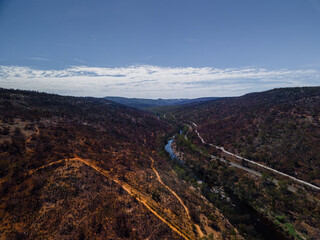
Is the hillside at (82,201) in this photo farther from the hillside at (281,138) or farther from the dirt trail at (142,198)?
the hillside at (281,138)

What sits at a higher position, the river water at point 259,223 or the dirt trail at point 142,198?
the dirt trail at point 142,198

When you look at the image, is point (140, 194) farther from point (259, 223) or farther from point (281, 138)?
point (281, 138)

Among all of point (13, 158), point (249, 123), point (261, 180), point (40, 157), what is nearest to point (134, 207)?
point (40, 157)

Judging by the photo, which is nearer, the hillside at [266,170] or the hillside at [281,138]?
the hillside at [266,170]

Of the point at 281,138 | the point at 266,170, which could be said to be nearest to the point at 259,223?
the point at 266,170

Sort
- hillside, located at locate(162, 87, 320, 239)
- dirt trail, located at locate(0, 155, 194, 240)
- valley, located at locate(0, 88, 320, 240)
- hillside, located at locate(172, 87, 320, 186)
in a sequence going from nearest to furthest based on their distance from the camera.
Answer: valley, located at locate(0, 88, 320, 240)
dirt trail, located at locate(0, 155, 194, 240)
hillside, located at locate(162, 87, 320, 239)
hillside, located at locate(172, 87, 320, 186)

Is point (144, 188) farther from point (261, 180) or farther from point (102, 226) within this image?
point (261, 180)

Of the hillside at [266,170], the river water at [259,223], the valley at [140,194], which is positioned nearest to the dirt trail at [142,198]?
the valley at [140,194]

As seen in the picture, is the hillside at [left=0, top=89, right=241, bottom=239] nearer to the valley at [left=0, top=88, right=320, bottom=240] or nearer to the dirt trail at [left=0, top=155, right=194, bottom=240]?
the dirt trail at [left=0, top=155, right=194, bottom=240]

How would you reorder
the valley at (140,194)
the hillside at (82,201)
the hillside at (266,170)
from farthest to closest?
the hillside at (266,170)
the valley at (140,194)
the hillside at (82,201)

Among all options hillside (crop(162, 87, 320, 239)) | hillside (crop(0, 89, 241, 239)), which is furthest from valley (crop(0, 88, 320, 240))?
hillside (crop(162, 87, 320, 239))

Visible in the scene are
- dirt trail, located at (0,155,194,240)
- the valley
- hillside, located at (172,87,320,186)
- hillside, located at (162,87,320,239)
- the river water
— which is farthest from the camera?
hillside, located at (172,87,320,186)

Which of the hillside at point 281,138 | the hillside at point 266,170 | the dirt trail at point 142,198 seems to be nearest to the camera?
the dirt trail at point 142,198
